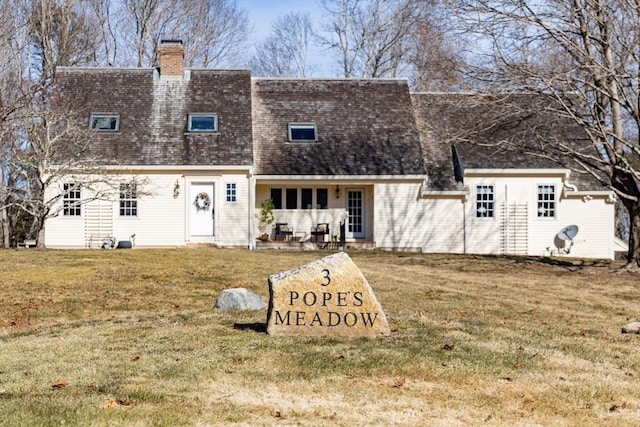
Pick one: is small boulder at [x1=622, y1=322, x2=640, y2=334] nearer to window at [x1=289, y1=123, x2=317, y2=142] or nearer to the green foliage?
the green foliage

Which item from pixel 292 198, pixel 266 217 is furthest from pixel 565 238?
pixel 266 217

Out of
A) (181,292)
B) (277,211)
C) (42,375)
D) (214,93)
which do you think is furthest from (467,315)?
(214,93)

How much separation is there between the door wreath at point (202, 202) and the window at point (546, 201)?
11.8 meters

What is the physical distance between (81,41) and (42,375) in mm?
33598

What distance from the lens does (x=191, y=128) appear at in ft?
91.9

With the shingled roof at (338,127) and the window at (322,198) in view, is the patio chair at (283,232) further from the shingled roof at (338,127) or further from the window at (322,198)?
the shingled roof at (338,127)

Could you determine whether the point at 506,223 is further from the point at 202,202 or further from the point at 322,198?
the point at 202,202

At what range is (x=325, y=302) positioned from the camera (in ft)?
31.9

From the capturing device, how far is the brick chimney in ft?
98.2

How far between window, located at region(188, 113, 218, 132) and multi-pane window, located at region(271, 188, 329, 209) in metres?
3.14

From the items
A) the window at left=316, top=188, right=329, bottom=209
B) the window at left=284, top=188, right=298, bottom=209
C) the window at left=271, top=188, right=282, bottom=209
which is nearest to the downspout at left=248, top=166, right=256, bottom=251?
the window at left=271, top=188, right=282, bottom=209

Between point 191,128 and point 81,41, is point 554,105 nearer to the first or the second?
point 191,128

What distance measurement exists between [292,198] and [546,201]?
9.17m

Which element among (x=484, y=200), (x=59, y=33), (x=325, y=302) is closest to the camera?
(x=325, y=302)
